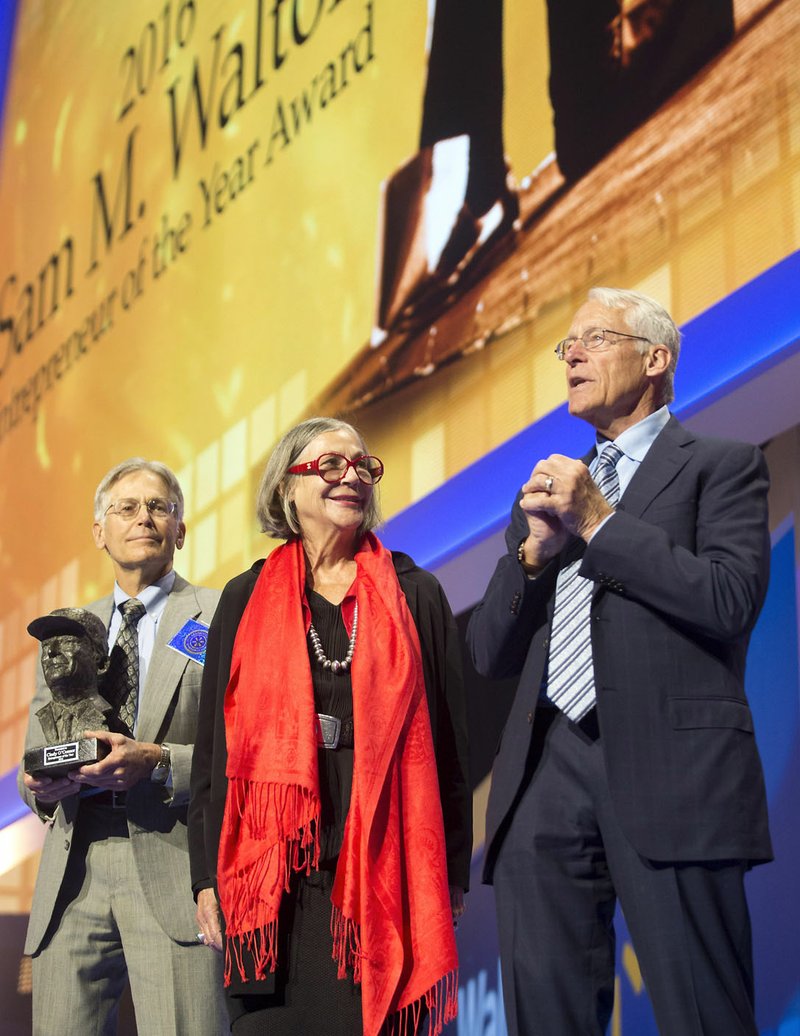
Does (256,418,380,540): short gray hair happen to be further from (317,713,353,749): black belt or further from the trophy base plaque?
the trophy base plaque

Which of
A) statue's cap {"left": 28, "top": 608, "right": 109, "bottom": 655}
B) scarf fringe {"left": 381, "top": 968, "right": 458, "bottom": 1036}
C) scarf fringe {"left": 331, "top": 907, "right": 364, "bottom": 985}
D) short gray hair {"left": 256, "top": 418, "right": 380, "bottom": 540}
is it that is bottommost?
scarf fringe {"left": 381, "top": 968, "right": 458, "bottom": 1036}

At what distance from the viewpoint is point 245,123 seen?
4.49 m

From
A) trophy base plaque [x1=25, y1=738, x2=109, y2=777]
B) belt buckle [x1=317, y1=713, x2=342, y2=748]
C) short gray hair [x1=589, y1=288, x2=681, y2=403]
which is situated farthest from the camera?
trophy base plaque [x1=25, y1=738, x2=109, y2=777]

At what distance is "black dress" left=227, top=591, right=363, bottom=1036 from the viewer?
2002mm

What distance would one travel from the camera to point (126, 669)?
2.63 metres

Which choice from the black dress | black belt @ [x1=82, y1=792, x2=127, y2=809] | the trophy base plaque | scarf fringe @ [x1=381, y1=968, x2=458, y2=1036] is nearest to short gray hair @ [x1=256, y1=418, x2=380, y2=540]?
the black dress

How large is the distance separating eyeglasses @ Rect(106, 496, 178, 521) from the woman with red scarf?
1.78 ft

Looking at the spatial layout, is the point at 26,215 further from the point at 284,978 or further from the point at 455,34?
the point at 284,978

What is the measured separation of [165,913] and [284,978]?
0.48 metres

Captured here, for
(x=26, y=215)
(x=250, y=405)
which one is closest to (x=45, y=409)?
(x=26, y=215)

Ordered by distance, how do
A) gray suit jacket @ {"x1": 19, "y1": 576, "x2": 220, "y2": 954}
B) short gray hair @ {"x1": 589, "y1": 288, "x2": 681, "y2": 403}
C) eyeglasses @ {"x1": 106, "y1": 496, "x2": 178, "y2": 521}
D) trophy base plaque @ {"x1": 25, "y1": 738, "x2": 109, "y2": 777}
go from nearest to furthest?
1. short gray hair @ {"x1": 589, "y1": 288, "x2": 681, "y2": 403}
2. trophy base plaque @ {"x1": 25, "y1": 738, "x2": 109, "y2": 777}
3. gray suit jacket @ {"x1": 19, "y1": 576, "x2": 220, "y2": 954}
4. eyeglasses @ {"x1": 106, "y1": 496, "x2": 178, "y2": 521}

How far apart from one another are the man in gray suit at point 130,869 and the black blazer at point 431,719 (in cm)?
23

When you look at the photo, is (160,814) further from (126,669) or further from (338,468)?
(338,468)

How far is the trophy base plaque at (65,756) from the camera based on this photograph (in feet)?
7.67
